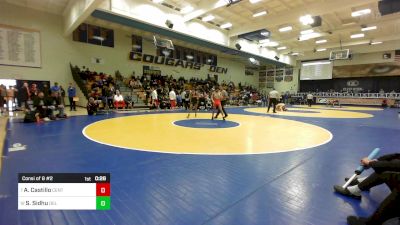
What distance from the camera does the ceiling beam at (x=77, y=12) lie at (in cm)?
1010

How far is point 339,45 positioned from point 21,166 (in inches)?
1075

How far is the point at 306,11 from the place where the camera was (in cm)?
1345

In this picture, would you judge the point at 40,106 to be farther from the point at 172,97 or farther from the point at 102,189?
the point at 172,97

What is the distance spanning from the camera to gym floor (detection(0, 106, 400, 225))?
85.4 inches

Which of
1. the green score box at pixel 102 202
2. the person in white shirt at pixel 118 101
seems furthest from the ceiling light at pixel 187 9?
the green score box at pixel 102 202

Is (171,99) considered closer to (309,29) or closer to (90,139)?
(90,139)

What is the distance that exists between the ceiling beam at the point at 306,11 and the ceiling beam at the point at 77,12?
36.3 feet

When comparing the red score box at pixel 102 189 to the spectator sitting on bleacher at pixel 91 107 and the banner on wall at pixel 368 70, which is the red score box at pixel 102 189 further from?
the banner on wall at pixel 368 70

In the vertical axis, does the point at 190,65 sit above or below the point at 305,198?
above

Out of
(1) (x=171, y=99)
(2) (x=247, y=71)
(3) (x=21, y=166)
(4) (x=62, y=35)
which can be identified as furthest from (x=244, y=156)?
Answer: (2) (x=247, y=71)

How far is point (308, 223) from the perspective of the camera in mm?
2094

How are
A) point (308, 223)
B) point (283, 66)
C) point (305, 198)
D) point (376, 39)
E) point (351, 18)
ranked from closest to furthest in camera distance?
point (308, 223) < point (305, 198) < point (351, 18) < point (376, 39) < point (283, 66)

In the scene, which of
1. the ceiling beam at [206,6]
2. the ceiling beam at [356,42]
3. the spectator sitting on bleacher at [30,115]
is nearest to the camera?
the spectator sitting on bleacher at [30,115]

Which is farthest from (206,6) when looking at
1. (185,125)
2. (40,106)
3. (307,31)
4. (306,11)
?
(307,31)
